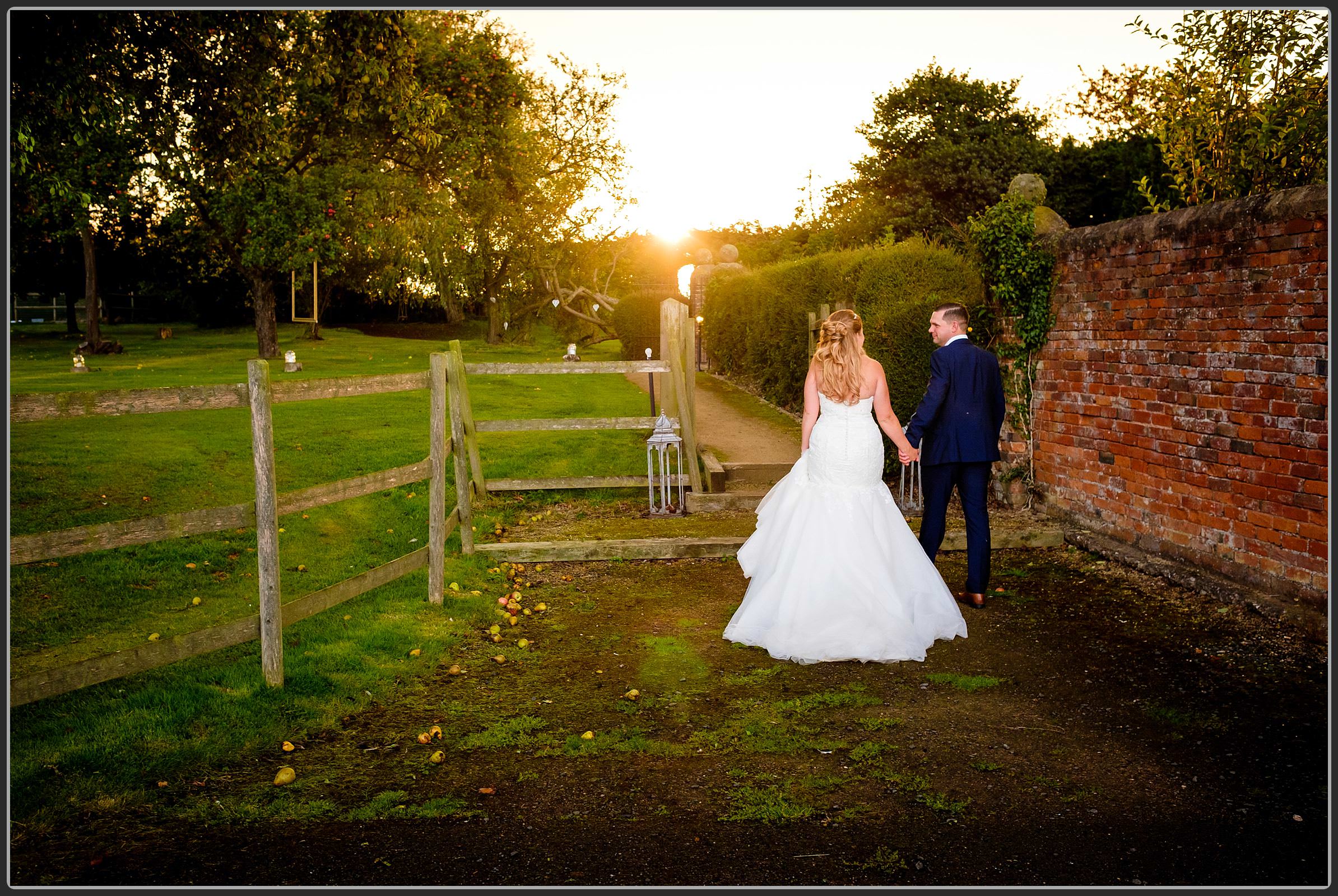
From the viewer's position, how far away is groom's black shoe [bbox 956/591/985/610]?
22.7 ft

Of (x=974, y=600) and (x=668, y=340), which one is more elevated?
(x=668, y=340)

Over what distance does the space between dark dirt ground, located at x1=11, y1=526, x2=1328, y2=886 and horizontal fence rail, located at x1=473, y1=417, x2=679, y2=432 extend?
3787mm

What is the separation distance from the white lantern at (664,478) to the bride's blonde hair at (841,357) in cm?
348

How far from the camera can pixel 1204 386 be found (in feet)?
23.4

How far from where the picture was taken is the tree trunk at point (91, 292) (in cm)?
3291

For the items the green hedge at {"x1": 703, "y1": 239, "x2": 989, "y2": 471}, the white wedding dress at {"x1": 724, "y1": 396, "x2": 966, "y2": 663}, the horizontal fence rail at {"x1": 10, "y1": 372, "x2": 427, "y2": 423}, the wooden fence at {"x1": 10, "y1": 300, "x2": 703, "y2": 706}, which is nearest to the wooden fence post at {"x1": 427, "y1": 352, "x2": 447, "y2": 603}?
the wooden fence at {"x1": 10, "y1": 300, "x2": 703, "y2": 706}

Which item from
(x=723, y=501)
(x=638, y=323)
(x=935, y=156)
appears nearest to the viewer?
(x=723, y=501)

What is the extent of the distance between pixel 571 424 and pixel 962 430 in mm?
4640

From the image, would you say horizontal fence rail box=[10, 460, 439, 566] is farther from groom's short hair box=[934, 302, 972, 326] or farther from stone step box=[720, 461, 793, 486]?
stone step box=[720, 461, 793, 486]

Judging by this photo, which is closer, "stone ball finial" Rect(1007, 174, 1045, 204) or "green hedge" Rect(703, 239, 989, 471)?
"stone ball finial" Rect(1007, 174, 1045, 204)

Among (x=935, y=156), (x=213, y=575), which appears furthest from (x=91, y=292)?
(x=213, y=575)

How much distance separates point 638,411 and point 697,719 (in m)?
14.4

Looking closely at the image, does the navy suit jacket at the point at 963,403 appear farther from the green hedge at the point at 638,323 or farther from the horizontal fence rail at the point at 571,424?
the green hedge at the point at 638,323

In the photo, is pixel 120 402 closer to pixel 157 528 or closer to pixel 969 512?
pixel 157 528
